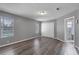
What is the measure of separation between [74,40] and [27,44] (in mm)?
1912

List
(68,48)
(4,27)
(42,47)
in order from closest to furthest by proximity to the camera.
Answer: (68,48) < (42,47) < (4,27)

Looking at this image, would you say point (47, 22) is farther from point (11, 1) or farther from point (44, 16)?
point (11, 1)

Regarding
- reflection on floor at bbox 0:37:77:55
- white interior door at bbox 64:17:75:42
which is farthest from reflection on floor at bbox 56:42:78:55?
white interior door at bbox 64:17:75:42

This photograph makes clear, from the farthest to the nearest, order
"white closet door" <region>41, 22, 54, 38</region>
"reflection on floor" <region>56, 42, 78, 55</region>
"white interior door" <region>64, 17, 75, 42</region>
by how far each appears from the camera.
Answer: "white closet door" <region>41, 22, 54, 38</region>, "white interior door" <region>64, 17, 75, 42</region>, "reflection on floor" <region>56, 42, 78, 55</region>

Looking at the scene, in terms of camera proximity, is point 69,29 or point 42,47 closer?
point 69,29

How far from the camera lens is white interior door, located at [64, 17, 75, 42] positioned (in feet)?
9.87

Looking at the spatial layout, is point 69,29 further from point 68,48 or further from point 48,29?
point 48,29

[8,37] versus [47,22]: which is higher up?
[47,22]

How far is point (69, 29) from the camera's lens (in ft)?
10.1

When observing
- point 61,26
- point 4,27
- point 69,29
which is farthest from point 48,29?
point 4,27

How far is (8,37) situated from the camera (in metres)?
3.69

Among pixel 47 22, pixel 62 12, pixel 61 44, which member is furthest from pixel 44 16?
pixel 61 44

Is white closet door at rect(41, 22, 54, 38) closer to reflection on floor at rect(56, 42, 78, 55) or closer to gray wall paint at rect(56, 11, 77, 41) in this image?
gray wall paint at rect(56, 11, 77, 41)
